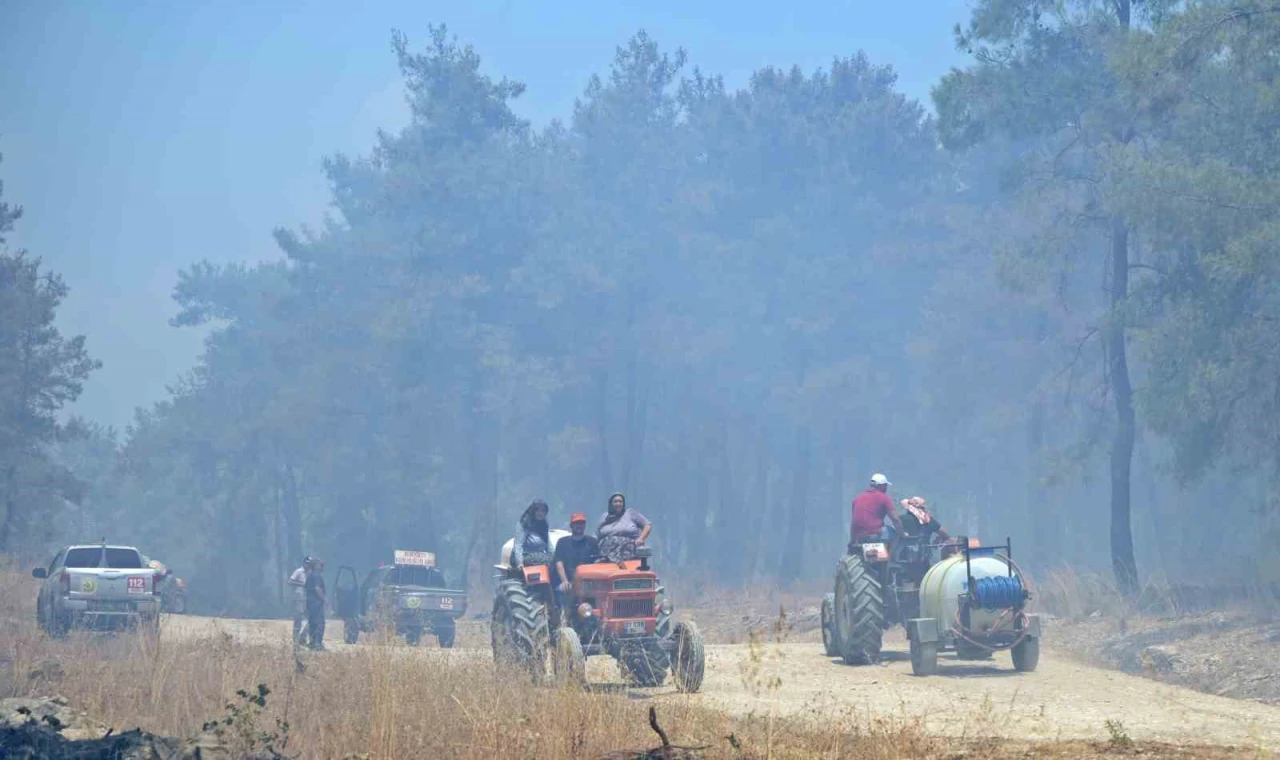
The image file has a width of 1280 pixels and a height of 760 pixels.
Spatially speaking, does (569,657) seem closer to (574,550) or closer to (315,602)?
(574,550)

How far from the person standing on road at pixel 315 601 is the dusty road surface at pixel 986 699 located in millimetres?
4409

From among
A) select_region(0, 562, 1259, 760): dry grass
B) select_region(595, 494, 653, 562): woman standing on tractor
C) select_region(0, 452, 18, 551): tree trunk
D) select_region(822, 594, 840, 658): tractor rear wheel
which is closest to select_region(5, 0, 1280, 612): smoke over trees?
select_region(0, 452, 18, 551): tree trunk

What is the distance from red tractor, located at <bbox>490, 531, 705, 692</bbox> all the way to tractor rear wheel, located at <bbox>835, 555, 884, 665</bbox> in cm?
358

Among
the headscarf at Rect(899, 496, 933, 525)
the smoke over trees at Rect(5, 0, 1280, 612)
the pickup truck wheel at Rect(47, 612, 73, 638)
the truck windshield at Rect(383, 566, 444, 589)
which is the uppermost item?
the smoke over trees at Rect(5, 0, 1280, 612)

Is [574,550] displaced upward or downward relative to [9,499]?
downward

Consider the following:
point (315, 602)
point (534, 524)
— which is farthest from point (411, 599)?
point (534, 524)

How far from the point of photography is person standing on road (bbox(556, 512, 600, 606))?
1797 centimetres

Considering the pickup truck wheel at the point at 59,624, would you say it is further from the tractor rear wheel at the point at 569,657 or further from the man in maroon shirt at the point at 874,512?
the man in maroon shirt at the point at 874,512

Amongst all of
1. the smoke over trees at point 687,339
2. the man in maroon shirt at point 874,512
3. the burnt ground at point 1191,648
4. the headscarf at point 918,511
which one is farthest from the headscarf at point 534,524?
the smoke over trees at point 687,339

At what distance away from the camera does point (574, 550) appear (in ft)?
60.0

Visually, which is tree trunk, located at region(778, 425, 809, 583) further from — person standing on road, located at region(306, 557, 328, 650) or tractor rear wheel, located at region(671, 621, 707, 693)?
tractor rear wheel, located at region(671, 621, 707, 693)

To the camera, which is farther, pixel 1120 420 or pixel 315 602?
pixel 1120 420

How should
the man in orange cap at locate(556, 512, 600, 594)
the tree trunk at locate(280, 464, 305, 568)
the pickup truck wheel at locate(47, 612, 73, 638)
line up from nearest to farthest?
the man in orange cap at locate(556, 512, 600, 594)
the pickup truck wheel at locate(47, 612, 73, 638)
the tree trunk at locate(280, 464, 305, 568)

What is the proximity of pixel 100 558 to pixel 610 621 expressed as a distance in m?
15.4
